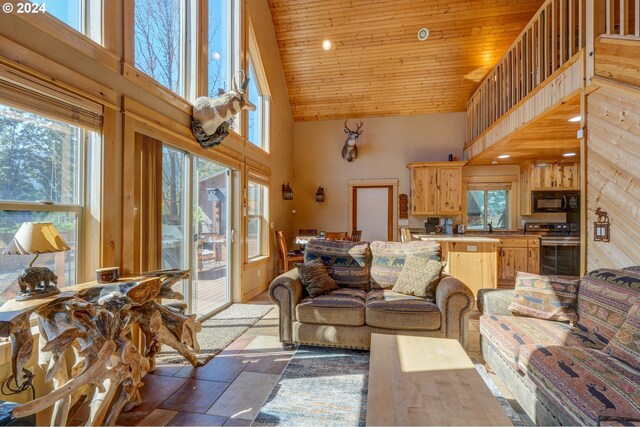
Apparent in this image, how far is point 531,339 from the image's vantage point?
2.06 meters

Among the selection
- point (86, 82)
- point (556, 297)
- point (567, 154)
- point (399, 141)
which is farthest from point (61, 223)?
point (567, 154)

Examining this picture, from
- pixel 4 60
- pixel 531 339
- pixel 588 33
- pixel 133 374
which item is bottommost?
pixel 133 374

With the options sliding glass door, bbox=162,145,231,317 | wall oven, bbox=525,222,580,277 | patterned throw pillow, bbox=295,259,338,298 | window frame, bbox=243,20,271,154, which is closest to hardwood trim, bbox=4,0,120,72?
sliding glass door, bbox=162,145,231,317

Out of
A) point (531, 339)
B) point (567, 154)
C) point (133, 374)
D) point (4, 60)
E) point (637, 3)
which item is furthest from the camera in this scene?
point (567, 154)

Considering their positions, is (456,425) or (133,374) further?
(133,374)

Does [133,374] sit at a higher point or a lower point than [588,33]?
lower

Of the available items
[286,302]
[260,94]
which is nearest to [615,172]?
[286,302]

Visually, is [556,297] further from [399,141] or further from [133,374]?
[399,141]

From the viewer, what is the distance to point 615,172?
101 inches

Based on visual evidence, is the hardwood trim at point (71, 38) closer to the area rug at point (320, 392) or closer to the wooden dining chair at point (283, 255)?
the area rug at point (320, 392)

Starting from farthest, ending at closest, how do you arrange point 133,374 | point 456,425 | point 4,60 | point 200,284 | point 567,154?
point 567,154
point 200,284
point 133,374
point 4,60
point 456,425

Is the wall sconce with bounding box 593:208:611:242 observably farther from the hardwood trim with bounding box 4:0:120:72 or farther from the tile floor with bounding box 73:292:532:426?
the hardwood trim with bounding box 4:0:120:72

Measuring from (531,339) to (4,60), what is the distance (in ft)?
11.7

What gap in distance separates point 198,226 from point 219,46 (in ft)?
8.32
